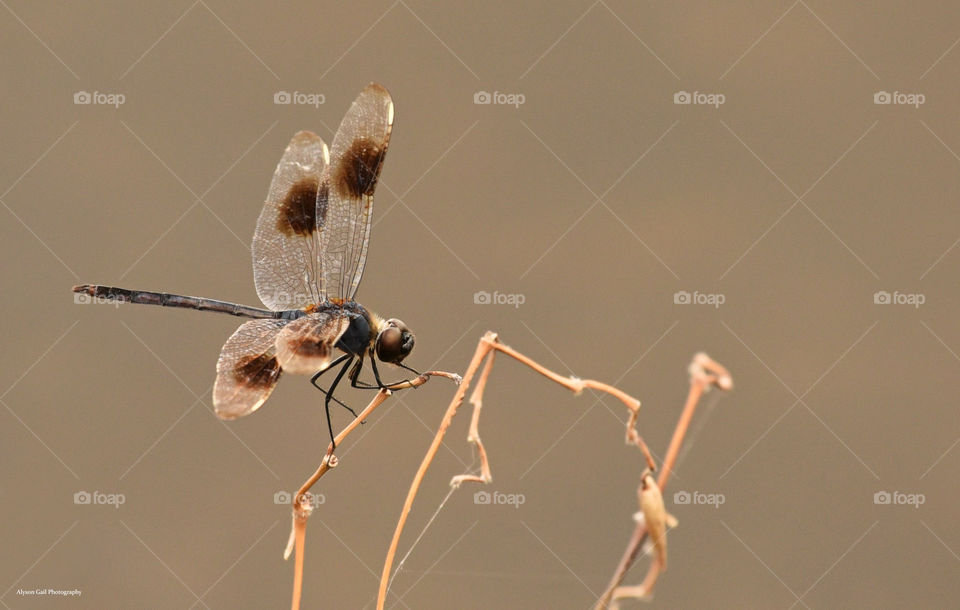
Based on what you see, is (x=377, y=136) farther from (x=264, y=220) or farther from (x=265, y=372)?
(x=265, y=372)

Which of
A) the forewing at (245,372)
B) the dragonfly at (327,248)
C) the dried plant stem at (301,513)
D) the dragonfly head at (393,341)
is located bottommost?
the dried plant stem at (301,513)

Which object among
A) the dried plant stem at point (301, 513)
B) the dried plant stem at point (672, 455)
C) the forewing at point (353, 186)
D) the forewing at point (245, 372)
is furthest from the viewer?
the forewing at point (353, 186)

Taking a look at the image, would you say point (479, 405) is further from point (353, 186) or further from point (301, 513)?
point (353, 186)

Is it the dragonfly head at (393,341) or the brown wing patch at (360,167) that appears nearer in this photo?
the dragonfly head at (393,341)

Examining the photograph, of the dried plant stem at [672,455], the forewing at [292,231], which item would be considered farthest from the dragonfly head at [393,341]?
the dried plant stem at [672,455]

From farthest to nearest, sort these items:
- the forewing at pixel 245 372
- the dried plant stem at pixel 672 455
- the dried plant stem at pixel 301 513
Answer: the forewing at pixel 245 372 → the dried plant stem at pixel 301 513 → the dried plant stem at pixel 672 455

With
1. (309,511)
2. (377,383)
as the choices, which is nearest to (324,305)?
(377,383)

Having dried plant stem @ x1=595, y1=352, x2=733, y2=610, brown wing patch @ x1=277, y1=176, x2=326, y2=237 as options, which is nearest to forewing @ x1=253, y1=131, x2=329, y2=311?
brown wing patch @ x1=277, y1=176, x2=326, y2=237

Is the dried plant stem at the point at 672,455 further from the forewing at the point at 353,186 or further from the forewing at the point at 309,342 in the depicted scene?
the forewing at the point at 353,186
